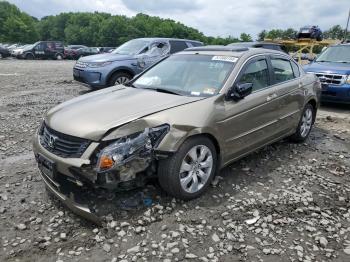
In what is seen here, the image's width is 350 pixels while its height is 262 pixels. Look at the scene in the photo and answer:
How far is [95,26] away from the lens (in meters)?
89.8

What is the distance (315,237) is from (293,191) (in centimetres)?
93

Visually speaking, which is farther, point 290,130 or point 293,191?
point 290,130

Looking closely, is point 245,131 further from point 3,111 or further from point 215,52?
point 3,111

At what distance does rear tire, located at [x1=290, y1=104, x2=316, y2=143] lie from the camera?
5.93 metres

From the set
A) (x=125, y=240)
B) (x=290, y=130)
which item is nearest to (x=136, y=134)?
(x=125, y=240)

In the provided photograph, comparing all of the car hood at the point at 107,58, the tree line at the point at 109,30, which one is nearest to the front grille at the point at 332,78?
the car hood at the point at 107,58

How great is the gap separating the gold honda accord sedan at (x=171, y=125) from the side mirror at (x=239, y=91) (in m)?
0.01

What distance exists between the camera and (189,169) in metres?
3.85

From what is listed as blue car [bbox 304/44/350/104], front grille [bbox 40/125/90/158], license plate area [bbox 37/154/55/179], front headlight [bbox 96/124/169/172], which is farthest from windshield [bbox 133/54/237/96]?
blue car [bbox 304/44/350/104]

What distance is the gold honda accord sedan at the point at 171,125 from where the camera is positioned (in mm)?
3406

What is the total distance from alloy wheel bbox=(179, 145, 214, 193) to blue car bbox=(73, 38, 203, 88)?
235 inches

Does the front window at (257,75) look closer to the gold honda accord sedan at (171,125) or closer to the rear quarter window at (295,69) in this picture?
the gold honda accord sedan at (171,125)

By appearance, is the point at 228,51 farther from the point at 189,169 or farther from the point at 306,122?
the point at 306,122

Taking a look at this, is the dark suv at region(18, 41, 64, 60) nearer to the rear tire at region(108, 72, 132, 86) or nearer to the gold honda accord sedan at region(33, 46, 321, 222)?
the rear tire at region(108, 72, 132, 86)
